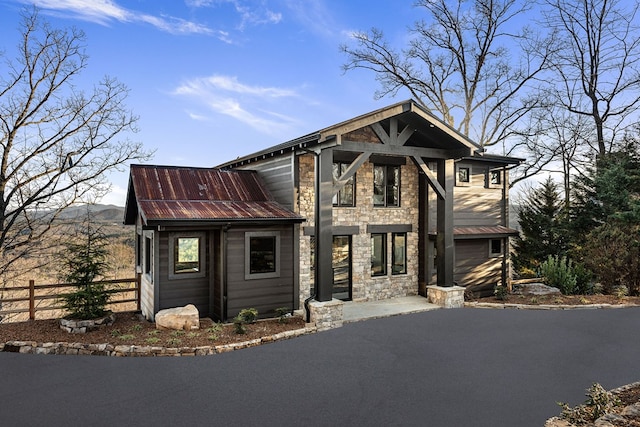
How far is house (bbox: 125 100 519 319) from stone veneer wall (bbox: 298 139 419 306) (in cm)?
3

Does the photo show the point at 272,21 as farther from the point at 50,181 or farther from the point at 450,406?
the point at 450,406

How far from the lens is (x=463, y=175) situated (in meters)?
14.7

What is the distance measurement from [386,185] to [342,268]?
3186 mm

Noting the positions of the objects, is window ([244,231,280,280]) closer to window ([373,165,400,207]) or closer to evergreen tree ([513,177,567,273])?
window ([373,165,400,207])

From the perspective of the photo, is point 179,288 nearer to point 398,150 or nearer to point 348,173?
point 348,173

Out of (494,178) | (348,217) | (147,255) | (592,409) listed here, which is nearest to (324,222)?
(348,217)

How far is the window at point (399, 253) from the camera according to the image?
42.3ft

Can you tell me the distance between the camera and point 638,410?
16.1ft

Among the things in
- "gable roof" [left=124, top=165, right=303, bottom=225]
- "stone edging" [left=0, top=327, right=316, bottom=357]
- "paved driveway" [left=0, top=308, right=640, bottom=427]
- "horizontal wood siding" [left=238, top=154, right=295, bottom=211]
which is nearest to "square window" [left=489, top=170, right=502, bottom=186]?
"paved driveway" [left=0, top=308, right=640, bottom=427]

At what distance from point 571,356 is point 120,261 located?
20.4 metres

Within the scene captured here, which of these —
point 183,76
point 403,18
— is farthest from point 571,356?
point 403,18

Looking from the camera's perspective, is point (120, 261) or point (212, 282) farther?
point (120, 261)

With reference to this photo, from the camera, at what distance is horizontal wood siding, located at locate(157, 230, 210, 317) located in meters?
9.88

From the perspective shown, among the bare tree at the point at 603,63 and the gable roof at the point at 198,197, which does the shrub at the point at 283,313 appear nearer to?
the gable roof at the point at 198,197
